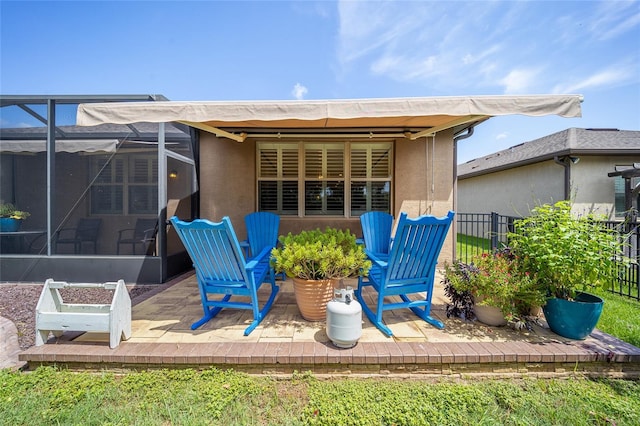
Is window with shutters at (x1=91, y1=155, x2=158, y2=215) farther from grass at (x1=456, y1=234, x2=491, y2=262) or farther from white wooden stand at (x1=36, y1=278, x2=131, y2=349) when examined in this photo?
grass at (x1=456, y1=234, x2=491, y2=262)

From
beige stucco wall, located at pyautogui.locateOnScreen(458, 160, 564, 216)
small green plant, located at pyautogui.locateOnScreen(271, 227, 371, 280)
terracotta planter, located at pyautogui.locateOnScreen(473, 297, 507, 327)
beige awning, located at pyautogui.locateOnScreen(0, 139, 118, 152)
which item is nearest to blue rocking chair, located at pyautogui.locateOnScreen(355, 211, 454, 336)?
small green plant, located at pyautogui.locateOnScreen(271, 227, 371, 280)

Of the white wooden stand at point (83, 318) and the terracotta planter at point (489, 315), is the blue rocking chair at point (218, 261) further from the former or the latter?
the terracotta planter at point (489, 315)

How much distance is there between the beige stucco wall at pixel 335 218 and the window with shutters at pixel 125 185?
0.92 meters

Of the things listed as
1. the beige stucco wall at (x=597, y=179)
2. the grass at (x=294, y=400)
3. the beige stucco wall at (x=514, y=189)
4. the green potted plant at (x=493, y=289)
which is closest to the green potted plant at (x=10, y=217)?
the grass at (x=294, y=400)

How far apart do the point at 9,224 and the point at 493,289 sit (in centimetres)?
744

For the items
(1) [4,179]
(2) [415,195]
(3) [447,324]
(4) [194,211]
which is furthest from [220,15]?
(3) [447,324]

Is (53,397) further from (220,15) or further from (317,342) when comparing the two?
(220,15)

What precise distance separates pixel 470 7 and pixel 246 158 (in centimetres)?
560

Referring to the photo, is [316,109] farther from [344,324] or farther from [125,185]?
[125,185]

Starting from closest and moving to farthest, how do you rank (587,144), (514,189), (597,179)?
(597,179)
(587,144)
(514,189)

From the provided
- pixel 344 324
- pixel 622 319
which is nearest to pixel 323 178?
pixel 344 324

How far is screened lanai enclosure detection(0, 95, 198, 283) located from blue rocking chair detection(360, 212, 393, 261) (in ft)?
11.0

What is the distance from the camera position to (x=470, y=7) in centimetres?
536

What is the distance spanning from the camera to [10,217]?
4594 mm
